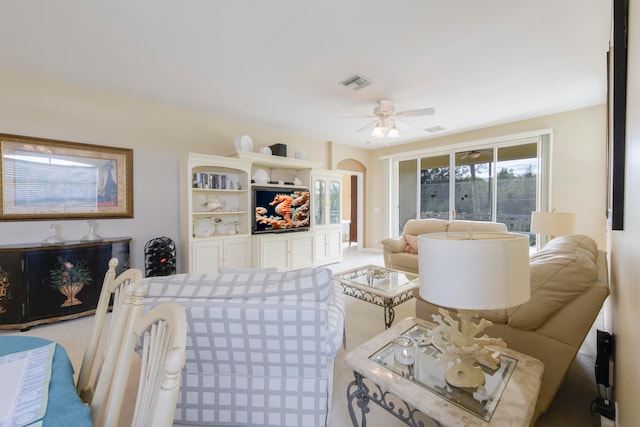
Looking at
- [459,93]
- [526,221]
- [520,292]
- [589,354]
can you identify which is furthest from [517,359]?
[526,221]

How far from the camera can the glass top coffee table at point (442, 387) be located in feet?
3.01

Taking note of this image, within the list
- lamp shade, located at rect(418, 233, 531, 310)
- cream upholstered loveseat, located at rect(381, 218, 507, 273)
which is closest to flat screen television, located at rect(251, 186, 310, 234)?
cream upholstered loveseat, located at rect(381, 218, 507, 273)

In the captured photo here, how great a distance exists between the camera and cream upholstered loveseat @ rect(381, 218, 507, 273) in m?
3.95

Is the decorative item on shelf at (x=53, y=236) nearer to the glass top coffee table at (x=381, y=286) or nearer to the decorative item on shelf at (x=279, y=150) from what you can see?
the decorative item on shelf at (x=279, y=150)

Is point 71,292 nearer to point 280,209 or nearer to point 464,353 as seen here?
point 280,209


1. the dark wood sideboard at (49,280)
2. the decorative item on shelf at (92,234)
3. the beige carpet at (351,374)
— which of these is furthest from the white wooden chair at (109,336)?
the decorative item on shelf at (92,234)

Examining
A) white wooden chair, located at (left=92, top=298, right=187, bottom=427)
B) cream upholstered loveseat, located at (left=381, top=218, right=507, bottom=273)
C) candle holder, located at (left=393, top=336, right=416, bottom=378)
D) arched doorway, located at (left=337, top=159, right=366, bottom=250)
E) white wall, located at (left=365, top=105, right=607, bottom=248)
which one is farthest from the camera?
arched doorway, located at (left=337, top=159, right=366, bottom=250)

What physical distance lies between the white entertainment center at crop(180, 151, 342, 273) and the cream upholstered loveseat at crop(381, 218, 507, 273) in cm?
149

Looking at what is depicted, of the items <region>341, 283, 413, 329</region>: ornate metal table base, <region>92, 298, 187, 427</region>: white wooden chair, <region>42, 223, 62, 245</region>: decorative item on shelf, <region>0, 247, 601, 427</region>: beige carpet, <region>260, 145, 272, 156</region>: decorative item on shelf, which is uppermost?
<region>260, 145, 272, 156</region>: decorative item on shelf

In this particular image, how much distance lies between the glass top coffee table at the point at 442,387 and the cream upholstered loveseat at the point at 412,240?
8.93 feet

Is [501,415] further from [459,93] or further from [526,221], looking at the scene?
[526,221]

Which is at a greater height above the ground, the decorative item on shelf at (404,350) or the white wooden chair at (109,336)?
the white wooden chair at (109,336)

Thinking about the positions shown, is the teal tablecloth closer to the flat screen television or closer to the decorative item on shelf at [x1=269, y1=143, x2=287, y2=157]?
the flat screen television

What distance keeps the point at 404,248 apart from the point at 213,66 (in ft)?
12.0
